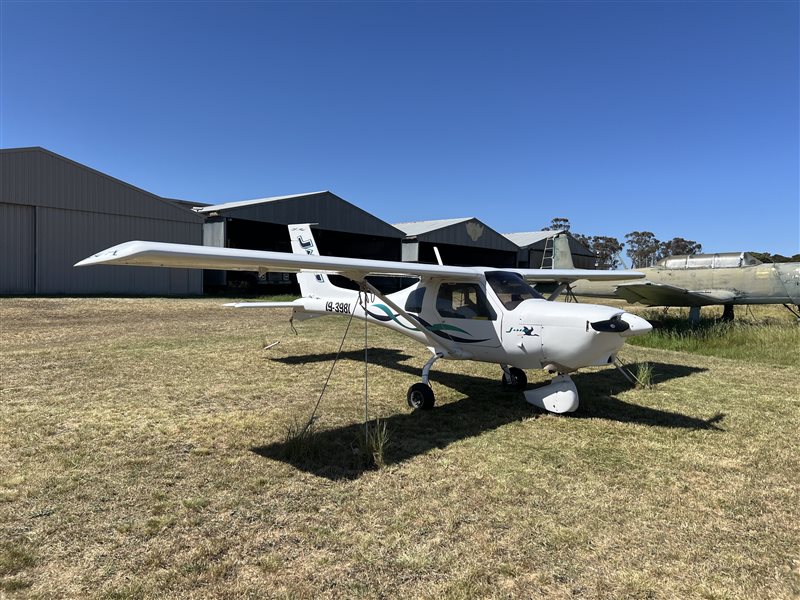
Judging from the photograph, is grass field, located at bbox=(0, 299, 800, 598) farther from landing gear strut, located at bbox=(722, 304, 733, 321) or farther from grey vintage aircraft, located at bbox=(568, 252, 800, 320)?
landing gear strut, located at bbox=(722, 304, 733, 321)

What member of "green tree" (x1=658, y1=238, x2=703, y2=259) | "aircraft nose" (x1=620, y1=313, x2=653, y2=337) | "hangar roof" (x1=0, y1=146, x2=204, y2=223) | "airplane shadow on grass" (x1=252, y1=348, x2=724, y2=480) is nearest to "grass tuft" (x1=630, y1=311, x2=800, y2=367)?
"airplane shadow on grass" (x1=252, y1=348, x2=724, y2=480)

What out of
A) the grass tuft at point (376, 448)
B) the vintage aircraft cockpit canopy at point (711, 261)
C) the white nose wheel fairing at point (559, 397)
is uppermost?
the vintage aircraft cockpit canopy at point (711, 261)

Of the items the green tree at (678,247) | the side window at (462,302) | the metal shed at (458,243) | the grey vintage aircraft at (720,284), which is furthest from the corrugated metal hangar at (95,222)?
the green tree at (678,247)

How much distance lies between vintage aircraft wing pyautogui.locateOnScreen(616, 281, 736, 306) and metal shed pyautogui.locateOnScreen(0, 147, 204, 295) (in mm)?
22298

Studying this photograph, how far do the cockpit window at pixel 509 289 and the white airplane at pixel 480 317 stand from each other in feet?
0.04

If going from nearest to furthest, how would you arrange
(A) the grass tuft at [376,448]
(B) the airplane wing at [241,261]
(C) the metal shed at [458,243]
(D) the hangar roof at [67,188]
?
(B) the airplane wing at [241,261]
(A) the grass tuft at [376,448]
(D) the hangar roof at [67,188]
(C) the metal shed at [458,243]

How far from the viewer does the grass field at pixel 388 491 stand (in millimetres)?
2820

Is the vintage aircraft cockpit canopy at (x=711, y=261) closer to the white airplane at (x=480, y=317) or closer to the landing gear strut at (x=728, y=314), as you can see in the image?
the landing gear strut at (x=728, y=314)

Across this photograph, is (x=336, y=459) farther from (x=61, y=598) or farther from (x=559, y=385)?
(x=559, y=385)

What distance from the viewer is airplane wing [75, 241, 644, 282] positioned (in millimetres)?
3594

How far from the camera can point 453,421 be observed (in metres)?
5.79

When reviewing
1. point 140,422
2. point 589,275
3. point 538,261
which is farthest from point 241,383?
point 538,261

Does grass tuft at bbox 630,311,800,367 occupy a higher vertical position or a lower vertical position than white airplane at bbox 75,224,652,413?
lower

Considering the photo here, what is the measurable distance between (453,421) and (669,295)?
38.0 feet
